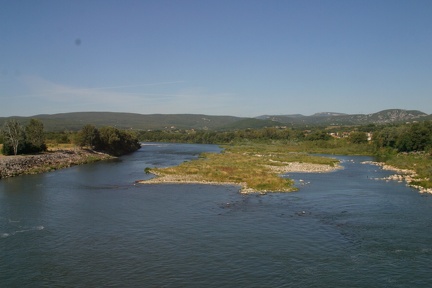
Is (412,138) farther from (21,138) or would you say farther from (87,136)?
(21,138)

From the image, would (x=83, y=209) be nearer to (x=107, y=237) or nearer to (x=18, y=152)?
(x=107, y=237)

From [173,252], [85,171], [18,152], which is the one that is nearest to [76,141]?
[18,152]

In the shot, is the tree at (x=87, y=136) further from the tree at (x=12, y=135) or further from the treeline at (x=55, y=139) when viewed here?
the tree at (x=12, y=135)

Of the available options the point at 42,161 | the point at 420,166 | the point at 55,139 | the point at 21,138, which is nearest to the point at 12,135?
the point at 21,138

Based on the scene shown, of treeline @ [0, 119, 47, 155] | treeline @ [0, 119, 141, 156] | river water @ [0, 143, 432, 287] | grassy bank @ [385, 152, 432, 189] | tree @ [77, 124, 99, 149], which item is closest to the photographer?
river water @ [0, 143, 432, 287]

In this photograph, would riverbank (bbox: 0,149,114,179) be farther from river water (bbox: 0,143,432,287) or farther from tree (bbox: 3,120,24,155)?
river water (bbox: 0,143,432,287)

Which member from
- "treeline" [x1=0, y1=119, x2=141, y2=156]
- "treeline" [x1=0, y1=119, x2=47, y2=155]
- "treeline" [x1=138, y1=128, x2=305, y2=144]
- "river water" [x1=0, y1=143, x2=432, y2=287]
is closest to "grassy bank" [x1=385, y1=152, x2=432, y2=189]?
"river water" [x1=0, y1=143, x2=432, y2=287]
